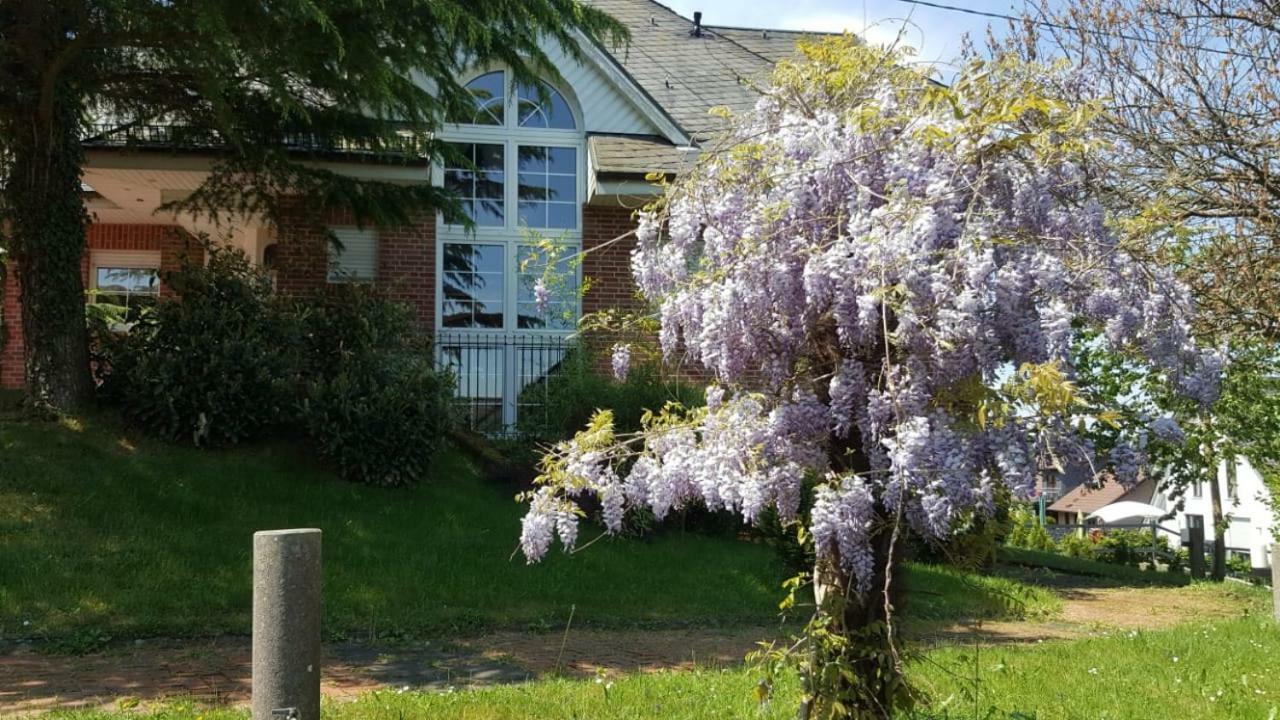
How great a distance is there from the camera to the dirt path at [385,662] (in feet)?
20.5

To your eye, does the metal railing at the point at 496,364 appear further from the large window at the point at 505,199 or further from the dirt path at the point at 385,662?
the dirt path at the point at 385,662

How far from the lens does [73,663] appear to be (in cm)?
703

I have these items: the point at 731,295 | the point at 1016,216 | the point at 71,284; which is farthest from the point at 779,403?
the point at 71,284

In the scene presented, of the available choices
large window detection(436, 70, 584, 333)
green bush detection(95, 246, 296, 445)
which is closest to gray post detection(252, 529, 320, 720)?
green bush detection(95, 246, 296, 445)

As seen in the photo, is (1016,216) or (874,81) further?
(874,81)

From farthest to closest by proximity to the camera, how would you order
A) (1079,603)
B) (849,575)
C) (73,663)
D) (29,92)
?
(1079,603)
(29,92)
(73,663)
(849,575)

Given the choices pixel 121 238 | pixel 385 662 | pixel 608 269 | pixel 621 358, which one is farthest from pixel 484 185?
pixel 621 358

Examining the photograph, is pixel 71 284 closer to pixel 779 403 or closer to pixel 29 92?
pixel 29 92

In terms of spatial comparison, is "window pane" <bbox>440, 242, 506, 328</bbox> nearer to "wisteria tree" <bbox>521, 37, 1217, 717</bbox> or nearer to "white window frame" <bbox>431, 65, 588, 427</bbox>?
"white window frame" <bbox>431, 65, 588, 427</bbox>

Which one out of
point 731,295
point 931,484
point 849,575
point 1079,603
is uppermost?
point 731,295

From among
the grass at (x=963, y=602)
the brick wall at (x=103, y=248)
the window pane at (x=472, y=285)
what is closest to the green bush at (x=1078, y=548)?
the grass at (x=963, y=602)

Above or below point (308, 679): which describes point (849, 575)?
above

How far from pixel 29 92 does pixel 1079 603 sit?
41.8ft

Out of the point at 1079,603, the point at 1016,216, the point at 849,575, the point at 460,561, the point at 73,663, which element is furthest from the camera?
the point at 1079,603
